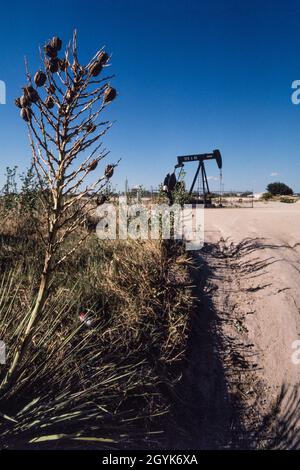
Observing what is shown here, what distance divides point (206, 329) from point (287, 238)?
3728mm

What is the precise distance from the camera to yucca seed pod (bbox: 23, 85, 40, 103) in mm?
1500

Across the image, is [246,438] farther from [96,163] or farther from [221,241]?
[221,241]

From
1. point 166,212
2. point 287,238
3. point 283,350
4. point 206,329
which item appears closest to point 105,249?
point 166,212

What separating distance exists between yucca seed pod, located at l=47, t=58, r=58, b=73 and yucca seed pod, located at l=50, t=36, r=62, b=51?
5 cm

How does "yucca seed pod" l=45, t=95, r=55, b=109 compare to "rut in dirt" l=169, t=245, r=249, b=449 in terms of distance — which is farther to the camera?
"rut in dirt" l=169, t=245, r=249, b=449

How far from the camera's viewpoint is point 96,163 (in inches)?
65.2

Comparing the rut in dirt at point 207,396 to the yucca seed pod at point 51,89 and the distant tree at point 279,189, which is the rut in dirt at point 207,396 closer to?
the yucca seed pod at point 51,89

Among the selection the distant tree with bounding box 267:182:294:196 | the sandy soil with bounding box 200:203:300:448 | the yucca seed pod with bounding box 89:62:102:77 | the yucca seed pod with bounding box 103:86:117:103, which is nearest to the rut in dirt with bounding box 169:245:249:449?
the sandy soil with bounding box 200:203:300:448

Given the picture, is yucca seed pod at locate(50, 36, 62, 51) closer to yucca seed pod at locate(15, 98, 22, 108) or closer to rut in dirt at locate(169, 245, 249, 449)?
yucca seed pod at locate(15, 98, 22, 108)

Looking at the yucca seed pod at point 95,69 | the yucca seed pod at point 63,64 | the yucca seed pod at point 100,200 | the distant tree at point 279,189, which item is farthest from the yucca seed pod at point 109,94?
the distant tree at point 279,189

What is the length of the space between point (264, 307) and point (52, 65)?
373 cm

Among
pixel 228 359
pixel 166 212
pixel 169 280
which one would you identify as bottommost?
pixel 228 359

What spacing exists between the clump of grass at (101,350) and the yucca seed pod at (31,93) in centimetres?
160

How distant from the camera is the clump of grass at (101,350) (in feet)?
7.44
